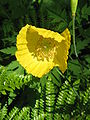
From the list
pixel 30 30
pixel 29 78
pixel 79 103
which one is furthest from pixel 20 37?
pixel 79 103

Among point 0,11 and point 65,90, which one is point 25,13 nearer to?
point 0,11

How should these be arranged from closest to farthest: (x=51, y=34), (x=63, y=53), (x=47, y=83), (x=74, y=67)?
1. (x=51, y=34)
2. (x=63, y=53)
3. (x=47, y=83)
4. (x=74, y=67)

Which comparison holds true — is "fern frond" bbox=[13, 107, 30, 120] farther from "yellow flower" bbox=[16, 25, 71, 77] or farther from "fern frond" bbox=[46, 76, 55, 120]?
"yellow flower" bbox=[16, 25, 71, 77]

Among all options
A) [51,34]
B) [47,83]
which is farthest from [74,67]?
[51,34]

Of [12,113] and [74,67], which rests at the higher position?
[74,67]

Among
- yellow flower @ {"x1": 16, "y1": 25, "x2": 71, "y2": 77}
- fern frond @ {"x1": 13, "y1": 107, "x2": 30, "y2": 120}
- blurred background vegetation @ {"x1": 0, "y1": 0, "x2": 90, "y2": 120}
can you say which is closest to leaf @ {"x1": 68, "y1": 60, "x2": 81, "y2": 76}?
blurred background vegetation @ {"x1": 0, "y1": 0, "x2": 90, "y2": 120}

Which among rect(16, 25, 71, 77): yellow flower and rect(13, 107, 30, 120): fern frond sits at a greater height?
rect(16, 25, 71, 77): yellow flower

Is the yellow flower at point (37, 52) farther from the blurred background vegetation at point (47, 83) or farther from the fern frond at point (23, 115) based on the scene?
the fern frond at point (23, 115)

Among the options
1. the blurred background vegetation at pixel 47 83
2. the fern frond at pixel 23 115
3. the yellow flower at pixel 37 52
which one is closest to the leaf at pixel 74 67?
the blurred background vegetation at pixel 47 83

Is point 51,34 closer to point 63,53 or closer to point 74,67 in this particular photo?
point 63,53
